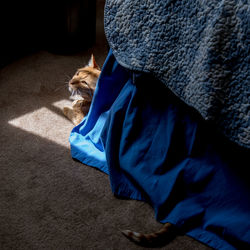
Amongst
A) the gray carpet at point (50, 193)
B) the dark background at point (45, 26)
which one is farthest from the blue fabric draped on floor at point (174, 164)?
the dark background at point (45, 26)

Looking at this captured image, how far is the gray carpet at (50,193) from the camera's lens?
1150 mm

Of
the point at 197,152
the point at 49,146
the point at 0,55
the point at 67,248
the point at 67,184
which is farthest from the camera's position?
the point at 0,55

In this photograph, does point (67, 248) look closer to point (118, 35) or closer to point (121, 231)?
point (121, 231)

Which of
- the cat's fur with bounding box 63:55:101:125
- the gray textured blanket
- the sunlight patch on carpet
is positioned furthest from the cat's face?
the gray textured blanket

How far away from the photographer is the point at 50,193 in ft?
4.34

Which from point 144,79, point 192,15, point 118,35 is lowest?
point 144,79

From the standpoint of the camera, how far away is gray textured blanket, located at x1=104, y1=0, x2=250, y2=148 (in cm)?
96

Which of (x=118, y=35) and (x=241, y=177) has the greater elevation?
(x=118, y=35)

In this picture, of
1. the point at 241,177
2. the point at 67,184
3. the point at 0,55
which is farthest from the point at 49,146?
the point at 0,55

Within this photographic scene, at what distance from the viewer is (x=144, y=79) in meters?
1.23

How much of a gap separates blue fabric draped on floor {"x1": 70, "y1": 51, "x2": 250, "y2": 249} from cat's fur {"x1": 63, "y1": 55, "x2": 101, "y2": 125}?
0.23 metres

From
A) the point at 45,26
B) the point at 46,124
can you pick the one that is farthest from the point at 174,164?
the point at 45,26

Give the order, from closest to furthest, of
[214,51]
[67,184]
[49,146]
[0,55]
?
[214,51] → [67,184] → [49,146] → [0,55]

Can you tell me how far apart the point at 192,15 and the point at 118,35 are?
0.33 meters
